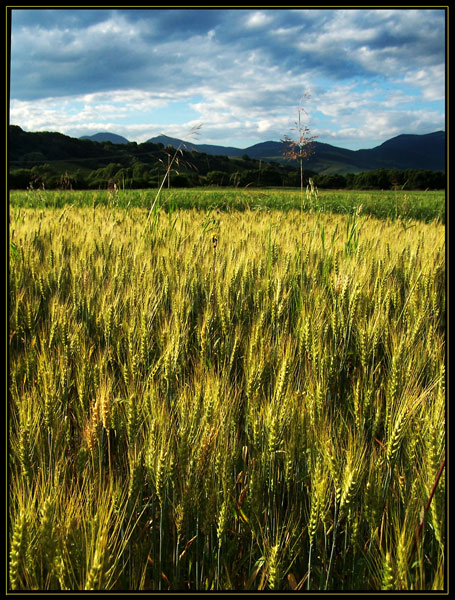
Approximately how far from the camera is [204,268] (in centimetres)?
217

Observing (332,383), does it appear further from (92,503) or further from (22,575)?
(22,575)

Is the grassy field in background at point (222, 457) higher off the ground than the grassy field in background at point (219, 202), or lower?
lower

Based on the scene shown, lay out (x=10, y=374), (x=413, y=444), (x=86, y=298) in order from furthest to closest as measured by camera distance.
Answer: (x=86, y=298) → (x=10, y=374) → (x=413, y=444)

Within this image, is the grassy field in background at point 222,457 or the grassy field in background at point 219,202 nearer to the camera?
the grassy field in background at point 222,457

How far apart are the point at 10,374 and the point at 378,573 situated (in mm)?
1214

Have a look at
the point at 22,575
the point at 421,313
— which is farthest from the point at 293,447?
the point at 421,313

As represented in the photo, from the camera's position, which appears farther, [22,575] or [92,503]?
[92,503]

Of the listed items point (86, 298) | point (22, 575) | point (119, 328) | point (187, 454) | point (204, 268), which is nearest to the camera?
point (22, 575)

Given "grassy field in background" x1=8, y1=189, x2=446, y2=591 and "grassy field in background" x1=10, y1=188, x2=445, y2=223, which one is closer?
"grassy field in background" x1=8, y1=189, x2=446, y2=591

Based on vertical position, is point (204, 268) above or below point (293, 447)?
above

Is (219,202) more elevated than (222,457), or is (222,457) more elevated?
(219,202)

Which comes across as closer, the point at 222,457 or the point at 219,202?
the point at 222,457

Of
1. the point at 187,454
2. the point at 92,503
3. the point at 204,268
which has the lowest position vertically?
the point at 92,503

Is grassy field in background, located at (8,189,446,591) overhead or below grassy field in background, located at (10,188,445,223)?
below
